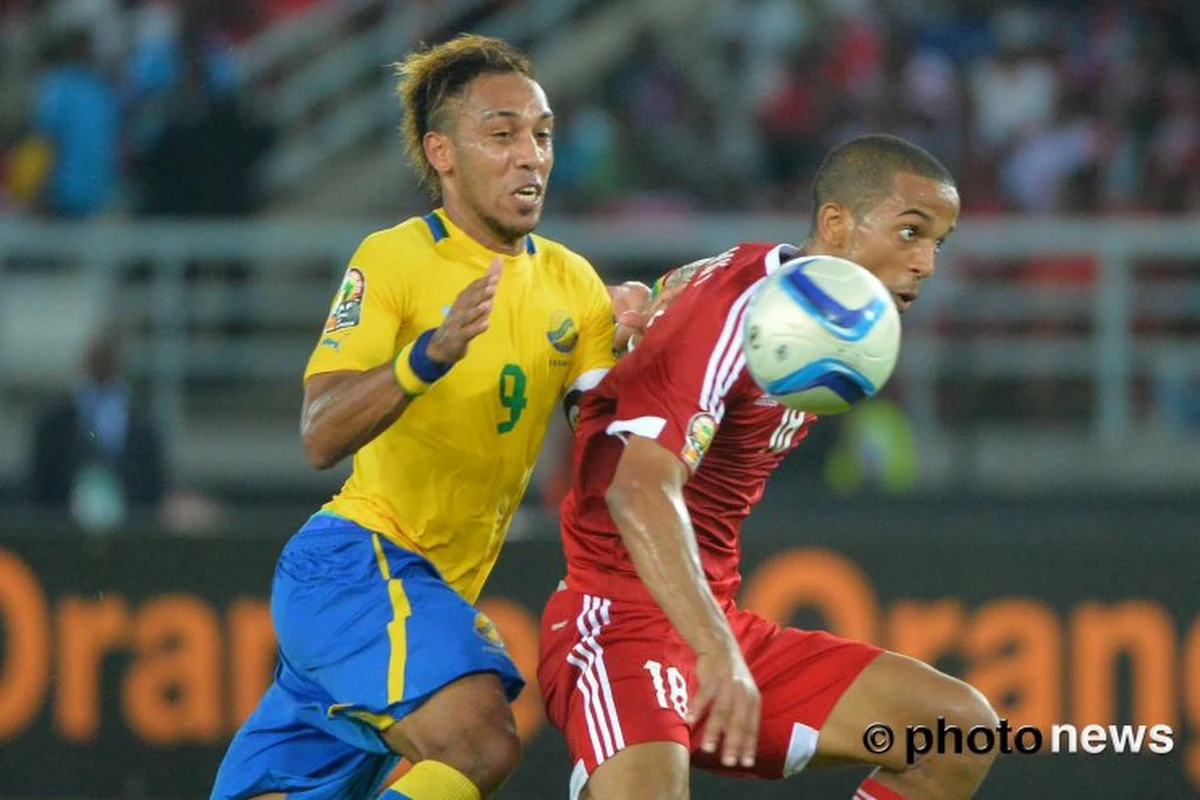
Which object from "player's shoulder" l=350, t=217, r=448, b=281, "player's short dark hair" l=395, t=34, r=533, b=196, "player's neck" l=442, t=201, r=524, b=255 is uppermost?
"player's short dark hair" l=395, t=34, r=533, b=196

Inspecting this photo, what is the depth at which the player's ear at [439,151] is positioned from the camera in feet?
19.3

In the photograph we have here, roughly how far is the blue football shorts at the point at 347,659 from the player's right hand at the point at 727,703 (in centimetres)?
91

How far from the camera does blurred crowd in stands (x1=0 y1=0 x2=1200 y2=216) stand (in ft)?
39.3

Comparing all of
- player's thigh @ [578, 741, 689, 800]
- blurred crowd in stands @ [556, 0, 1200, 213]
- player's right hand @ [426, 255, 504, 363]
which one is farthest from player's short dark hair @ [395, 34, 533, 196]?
blurred crowd in stands @ [556, 0, 1200, 213]

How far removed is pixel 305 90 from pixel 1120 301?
5705mm

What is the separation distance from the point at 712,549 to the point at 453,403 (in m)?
0.79

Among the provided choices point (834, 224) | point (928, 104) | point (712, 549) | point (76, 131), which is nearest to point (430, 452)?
point (712, 549)

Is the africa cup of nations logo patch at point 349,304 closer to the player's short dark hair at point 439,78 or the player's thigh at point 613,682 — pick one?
the player's short dark hair at point 439,78

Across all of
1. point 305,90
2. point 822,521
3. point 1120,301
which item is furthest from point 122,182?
point 1120,301

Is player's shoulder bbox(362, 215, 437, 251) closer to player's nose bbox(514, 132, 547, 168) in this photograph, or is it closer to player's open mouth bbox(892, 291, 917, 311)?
player's nose bbox(514, 132, 547, 168)

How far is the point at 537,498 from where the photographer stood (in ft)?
36.5

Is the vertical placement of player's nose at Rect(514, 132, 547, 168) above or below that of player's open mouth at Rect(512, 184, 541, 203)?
above

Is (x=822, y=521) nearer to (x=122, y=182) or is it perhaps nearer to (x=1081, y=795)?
(x=1081, y=795)

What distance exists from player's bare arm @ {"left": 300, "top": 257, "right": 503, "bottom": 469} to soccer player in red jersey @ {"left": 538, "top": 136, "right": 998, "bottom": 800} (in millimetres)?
438
